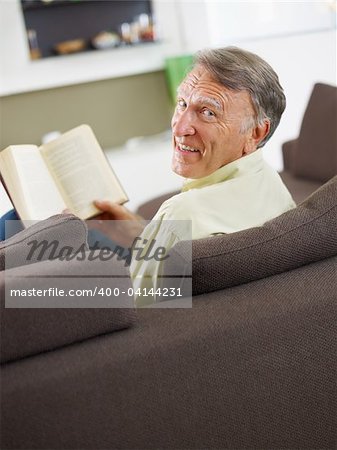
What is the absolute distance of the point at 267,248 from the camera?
1.52 m

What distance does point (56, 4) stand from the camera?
4789mm

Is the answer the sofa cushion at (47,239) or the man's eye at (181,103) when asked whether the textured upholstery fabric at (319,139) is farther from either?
the sofa cushion at (47,239)

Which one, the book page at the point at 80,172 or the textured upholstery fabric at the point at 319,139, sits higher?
the book page at the point at 80,172

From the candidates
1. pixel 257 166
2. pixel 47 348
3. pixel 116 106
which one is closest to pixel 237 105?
pixel 257 166

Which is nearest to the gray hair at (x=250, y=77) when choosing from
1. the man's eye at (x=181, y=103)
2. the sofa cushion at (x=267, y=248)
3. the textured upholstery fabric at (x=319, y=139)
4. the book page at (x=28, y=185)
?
the man's eye at (x=181, y=103)

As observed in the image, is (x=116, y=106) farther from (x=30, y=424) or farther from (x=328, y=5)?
(x=30, y=424)

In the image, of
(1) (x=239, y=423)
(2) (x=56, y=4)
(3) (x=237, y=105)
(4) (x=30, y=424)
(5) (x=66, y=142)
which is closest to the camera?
(4) (x=30, y=424)

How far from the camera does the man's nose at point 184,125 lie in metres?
1.86

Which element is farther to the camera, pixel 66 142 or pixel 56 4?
pixel 56 4

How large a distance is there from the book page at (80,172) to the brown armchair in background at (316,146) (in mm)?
1081

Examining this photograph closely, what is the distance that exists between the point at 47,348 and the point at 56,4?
3833 mm

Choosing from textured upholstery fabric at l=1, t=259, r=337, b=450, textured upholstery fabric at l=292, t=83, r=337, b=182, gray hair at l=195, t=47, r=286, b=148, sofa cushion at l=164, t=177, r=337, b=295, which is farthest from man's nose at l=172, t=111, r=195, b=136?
textured upholstery fabric at l=292, t=83, r=337, b=182

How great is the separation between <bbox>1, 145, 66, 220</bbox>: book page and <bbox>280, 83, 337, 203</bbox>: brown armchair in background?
130 centimetres

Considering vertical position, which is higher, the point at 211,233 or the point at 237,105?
the point at 237,105
